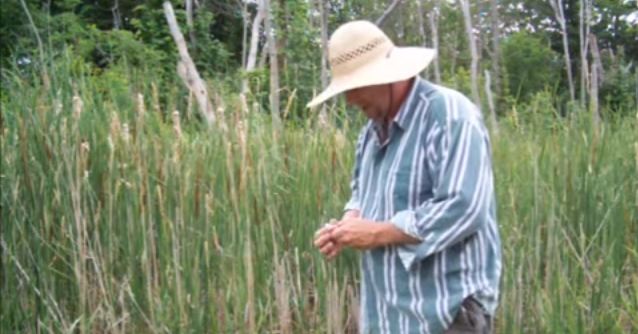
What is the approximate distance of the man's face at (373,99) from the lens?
2.06 m

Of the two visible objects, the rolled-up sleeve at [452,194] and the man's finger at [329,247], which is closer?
the rolled-up sleeve at [452,194]

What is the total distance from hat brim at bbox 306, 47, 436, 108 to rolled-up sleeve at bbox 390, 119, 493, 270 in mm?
139

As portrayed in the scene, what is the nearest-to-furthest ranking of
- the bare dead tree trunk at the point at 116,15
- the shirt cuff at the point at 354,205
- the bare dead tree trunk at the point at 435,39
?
the shirt cuff at the point at 354,205 → the bare dead tree trunk at the point at 435,39 → the bare dead tree trunk at the point at 116,15

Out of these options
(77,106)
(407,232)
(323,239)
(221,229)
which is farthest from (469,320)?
(77,106)

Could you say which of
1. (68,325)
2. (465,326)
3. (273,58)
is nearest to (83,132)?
(68,325)

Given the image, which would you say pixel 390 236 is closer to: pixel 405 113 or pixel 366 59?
pixel 405 113

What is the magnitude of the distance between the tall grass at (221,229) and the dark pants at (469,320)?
1061 mm

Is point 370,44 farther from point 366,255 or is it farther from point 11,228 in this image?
point 11,228

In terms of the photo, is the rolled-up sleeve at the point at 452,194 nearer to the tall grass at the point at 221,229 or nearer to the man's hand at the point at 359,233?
the man's hand at the point at 359,233

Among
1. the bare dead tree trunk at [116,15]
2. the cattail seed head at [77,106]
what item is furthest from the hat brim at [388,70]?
the bare dead tree trunk at [116,15]

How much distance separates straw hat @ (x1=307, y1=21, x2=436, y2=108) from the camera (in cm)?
202

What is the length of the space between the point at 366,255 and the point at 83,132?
1.61 m

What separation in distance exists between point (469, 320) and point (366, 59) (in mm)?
556

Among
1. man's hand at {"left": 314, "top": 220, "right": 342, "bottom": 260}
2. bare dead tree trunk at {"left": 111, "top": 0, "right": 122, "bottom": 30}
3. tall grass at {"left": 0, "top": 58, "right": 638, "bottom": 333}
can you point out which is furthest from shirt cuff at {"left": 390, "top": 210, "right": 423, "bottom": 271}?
bare dead tree trunk at {"left": 111, "top": 0, "right": 122, "bottom": 30}
